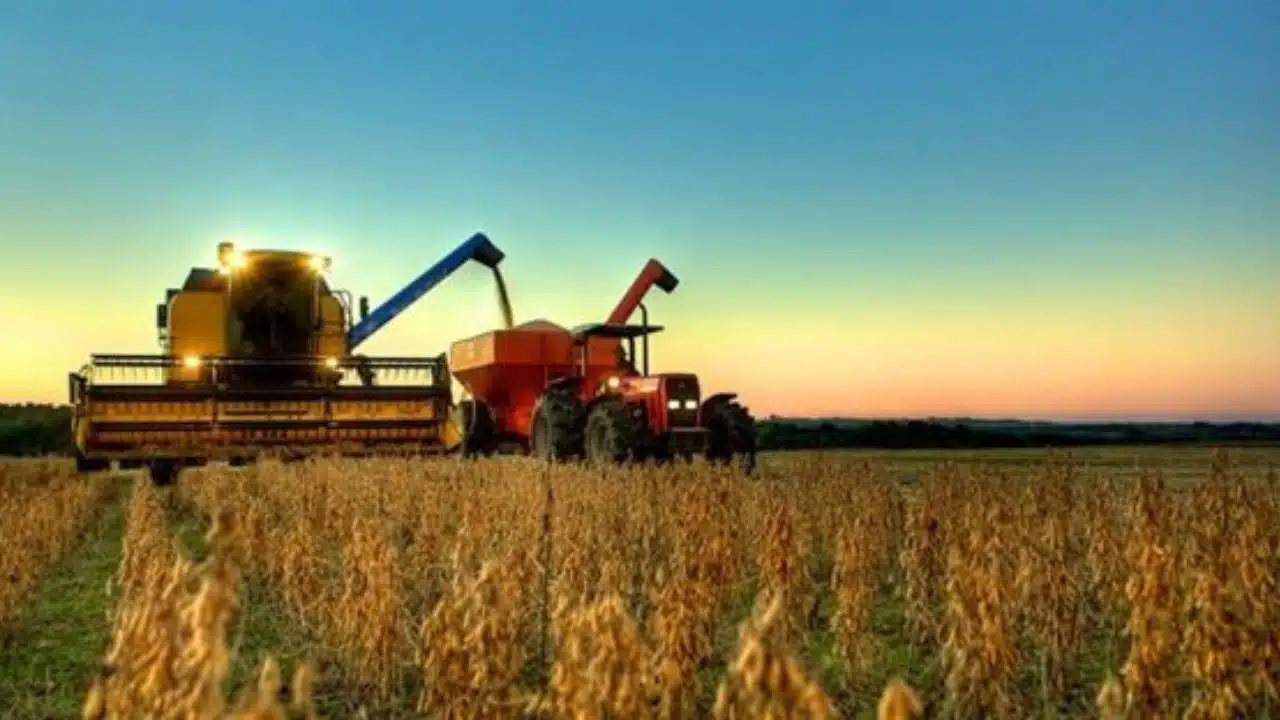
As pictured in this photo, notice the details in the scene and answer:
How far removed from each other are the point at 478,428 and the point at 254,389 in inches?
177

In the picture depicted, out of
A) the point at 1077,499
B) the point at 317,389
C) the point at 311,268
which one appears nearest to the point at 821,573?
the point at 1077,499

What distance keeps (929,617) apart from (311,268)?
1679 centimetres

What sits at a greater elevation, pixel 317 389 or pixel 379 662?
pixel 317 389

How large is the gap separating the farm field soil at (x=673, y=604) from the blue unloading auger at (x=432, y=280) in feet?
50.0

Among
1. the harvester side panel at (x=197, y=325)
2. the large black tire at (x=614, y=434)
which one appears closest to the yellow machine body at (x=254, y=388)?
the harvester side panel at (x=197, y=325)

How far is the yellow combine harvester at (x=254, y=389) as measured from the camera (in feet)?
60.4

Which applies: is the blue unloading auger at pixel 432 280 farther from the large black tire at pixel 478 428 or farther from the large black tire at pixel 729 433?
the large black tire at pixel 729 433

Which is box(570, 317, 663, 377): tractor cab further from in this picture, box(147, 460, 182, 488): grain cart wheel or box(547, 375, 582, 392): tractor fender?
box(147, 460, 182, 488): grain cart wheel

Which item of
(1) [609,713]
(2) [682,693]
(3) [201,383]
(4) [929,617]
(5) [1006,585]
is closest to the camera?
(1) [609,713]

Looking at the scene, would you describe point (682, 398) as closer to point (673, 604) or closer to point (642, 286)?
point (642, 286)

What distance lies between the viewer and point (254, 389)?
760 inches

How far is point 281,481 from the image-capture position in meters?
15.1

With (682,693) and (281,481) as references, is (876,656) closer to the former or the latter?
(682,693)

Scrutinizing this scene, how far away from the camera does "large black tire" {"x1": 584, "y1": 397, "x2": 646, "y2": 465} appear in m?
16.3
